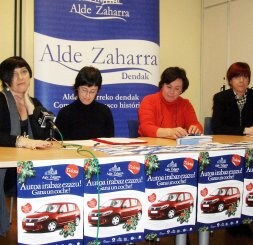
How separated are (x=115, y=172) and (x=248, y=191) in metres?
0.78

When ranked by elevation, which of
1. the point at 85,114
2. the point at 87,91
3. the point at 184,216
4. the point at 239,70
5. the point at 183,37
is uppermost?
the point at 183,37

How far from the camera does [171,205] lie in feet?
6.39

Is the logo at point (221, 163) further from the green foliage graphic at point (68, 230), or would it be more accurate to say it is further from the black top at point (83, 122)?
the black top at point (83, 122)

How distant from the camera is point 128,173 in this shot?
185cm

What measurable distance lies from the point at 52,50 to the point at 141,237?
8.39ft

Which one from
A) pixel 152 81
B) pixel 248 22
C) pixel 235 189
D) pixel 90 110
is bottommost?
pixel 235 189

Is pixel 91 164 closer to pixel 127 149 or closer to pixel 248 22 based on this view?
pixel 127 149

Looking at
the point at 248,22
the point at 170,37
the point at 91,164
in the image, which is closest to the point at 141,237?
the point at 91,164

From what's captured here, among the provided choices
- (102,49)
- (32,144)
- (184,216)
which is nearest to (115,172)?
(184,216)

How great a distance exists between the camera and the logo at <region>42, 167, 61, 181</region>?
1.70m

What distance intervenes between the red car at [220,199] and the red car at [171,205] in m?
0.09

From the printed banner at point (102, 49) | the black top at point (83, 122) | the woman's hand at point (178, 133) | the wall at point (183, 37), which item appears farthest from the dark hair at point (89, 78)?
the wall at point (183, 37)

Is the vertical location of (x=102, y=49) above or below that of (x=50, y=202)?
above

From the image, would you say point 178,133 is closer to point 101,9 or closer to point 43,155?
point 43,155
